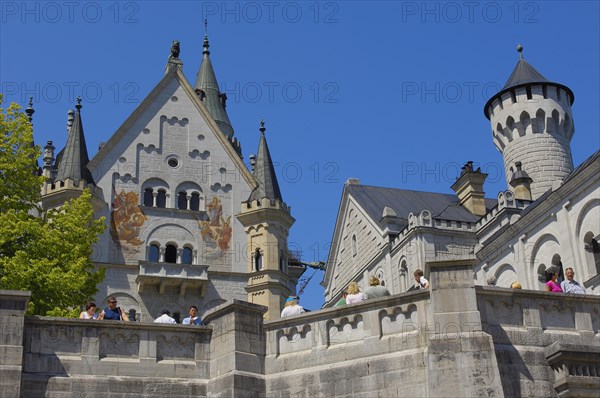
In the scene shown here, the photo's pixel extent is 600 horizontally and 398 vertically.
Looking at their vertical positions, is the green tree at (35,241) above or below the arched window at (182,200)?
below

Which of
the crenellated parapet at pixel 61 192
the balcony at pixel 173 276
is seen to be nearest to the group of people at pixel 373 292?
the balcony at pixel 173 276

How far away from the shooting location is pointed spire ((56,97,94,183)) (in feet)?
150

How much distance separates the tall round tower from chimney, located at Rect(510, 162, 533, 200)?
3451mm

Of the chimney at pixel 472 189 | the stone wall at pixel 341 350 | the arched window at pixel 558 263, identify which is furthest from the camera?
the chimney at pixel 472 189

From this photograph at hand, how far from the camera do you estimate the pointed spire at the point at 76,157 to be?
150ft

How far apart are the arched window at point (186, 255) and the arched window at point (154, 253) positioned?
1271 mm

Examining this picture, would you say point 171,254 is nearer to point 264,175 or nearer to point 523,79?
point 264,175

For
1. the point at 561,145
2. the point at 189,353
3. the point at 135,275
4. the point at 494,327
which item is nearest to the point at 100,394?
the point at 189,353

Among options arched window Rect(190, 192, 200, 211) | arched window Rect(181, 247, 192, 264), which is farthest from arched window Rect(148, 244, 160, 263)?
arched window Rect(190, 192, 200, 211)

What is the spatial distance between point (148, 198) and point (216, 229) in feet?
12.8

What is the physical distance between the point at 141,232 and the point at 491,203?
88.2 feet

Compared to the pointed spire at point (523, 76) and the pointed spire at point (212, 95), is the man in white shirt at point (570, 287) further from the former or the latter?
the pointed spire at point (212, 95)

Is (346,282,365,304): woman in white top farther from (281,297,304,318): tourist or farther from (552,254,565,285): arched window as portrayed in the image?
(552,254,565,285): arched window

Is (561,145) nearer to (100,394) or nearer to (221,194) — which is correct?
(221,194)
